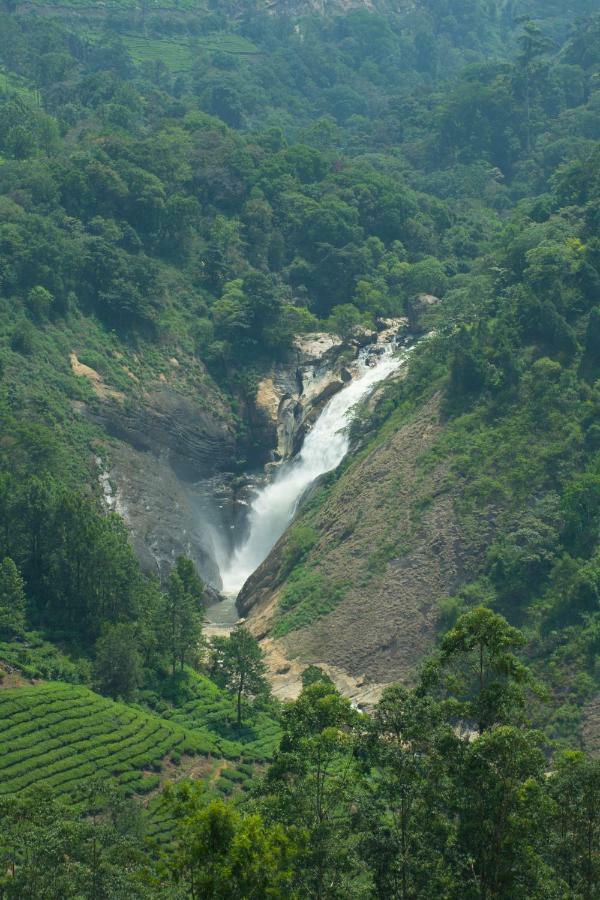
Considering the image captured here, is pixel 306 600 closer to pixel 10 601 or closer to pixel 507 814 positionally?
pixel 10 601

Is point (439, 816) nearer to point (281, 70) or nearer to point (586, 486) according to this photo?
point (586, 486)

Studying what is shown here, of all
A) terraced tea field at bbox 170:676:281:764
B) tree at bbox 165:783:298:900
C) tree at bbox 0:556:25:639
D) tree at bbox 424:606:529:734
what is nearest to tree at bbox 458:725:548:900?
tree at bbox 424:606:529:734

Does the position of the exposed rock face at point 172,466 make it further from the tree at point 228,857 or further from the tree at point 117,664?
the tree at point 228,857

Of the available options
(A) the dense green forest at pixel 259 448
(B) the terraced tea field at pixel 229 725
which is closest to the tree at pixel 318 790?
(A) the dense green forest at pixel 259 448

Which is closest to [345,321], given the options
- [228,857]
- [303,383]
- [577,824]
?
[303,383]

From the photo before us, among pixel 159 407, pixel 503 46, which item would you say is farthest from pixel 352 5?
pixel 159 407

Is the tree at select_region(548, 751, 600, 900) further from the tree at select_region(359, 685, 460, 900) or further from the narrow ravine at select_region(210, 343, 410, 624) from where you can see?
the narrow ravine at select_region(210, 343, 410, 624)
